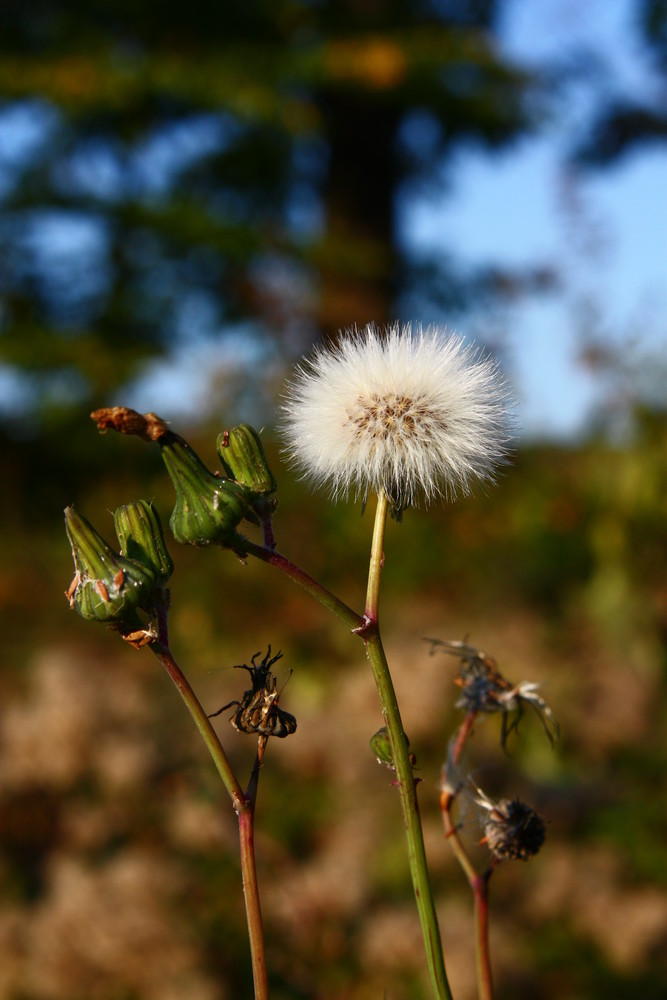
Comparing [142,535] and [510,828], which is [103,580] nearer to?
[142,535]

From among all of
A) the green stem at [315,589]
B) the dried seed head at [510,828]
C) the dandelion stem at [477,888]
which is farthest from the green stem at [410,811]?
the dried seed head at [510,828]

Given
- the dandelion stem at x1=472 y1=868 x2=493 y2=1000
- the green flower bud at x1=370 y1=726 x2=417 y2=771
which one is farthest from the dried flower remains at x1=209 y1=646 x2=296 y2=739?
the dandelion stem at x1=472 y1=868 x2=493 y2=1000

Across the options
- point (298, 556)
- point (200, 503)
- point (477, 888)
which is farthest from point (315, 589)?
point (298, 556)

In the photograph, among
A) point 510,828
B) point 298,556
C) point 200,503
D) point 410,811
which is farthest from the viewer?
point 298,556

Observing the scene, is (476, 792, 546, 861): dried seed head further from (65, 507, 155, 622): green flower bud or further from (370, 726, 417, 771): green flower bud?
(65, 507, 155, 622): green flower bud

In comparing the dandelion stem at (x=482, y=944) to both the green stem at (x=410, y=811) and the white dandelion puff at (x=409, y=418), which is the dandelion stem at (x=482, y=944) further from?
the white dandelion puff at (x=409, y=418)

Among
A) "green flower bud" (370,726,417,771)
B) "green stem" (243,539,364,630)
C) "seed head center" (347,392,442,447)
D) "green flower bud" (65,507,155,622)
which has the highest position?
"seed head center" (347,392,442,447)
